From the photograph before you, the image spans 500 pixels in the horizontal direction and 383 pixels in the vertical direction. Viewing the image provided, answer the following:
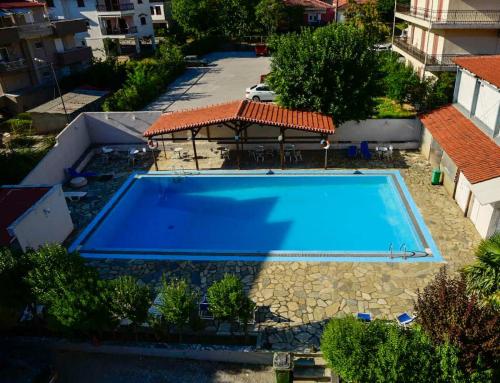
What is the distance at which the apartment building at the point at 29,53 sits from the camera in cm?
3581

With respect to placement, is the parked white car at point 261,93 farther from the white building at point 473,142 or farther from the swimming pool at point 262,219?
the white building at point 473,142

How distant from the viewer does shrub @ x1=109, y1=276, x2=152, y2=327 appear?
11.5 m

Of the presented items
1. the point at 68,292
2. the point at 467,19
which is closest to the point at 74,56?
the point at 467,19

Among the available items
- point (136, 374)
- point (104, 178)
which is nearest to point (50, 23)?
point (104, 178)

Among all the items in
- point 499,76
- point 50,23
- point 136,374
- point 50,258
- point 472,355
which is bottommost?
point 136,374

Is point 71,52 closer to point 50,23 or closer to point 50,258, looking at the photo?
point 50,23

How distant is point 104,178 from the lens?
24.0 meters

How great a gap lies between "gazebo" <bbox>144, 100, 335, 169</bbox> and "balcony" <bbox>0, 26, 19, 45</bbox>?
66.0 ft

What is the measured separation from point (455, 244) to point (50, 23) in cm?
4060

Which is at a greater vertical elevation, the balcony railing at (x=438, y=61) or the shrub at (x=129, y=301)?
the balcony railing at (x=438, y=61)

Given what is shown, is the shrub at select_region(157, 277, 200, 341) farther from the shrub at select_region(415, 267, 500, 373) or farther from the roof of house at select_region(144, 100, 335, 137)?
the roof of house at select_region(144, 100, 335, 137)

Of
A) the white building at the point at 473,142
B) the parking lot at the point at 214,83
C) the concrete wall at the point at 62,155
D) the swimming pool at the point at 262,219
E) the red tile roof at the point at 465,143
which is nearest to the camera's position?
the white building at the point at 473,142

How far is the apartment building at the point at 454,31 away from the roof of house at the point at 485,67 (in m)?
10.6

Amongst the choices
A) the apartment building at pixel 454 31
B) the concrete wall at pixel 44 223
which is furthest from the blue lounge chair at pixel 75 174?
the apartment building at pixel 454 31
